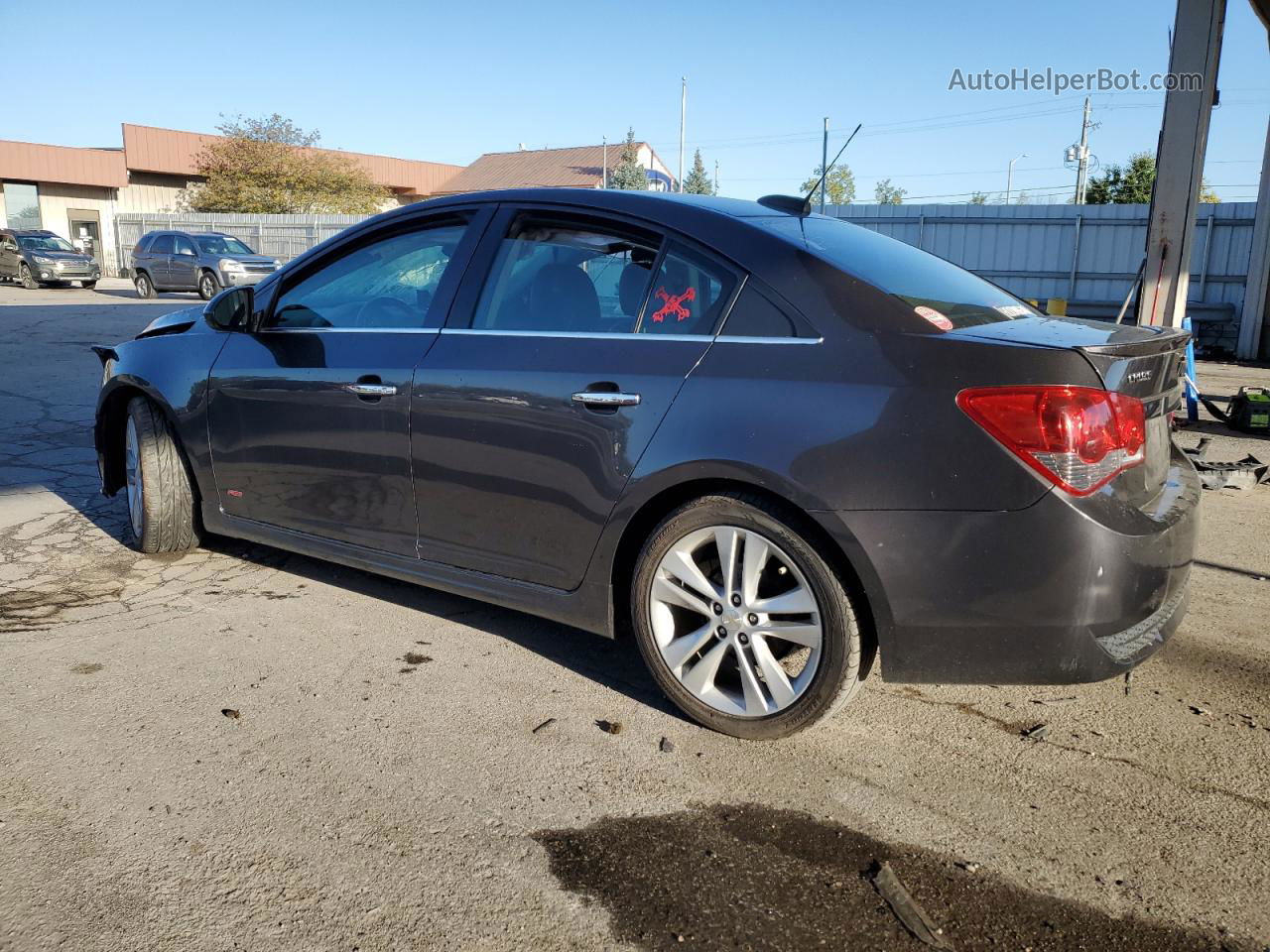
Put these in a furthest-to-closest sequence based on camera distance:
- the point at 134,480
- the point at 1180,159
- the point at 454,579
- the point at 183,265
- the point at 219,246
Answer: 1. the point at 219,246
2. the point at 183,265
3. the point at 1180,159
4. the point at 134,480
5. the point at 454,579

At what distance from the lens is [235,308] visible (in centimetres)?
438

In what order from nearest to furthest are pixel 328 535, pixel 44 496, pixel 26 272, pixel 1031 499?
pixel 1031 499 → pixel 328 535 → pixel 44 496 → pixel 26 272

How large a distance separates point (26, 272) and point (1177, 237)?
30786mm

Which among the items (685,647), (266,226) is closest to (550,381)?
(685,647)

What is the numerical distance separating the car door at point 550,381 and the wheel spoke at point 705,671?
0.51m

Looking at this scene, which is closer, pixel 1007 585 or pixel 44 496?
pixel 1007 585

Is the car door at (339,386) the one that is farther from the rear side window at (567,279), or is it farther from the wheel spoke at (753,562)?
the wheel spoke at (753,562)

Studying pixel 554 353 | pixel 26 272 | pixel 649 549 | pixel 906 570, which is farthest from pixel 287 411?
pixel 26 272

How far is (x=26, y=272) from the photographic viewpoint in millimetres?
29500

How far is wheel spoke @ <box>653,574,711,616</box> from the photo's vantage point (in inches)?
121

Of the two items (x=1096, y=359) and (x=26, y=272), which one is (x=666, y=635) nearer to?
(x=1096, y=359)

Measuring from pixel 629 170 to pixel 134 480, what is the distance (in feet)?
166

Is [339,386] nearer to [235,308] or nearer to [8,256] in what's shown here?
[235,308]

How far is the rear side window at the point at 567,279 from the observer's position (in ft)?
10.9
